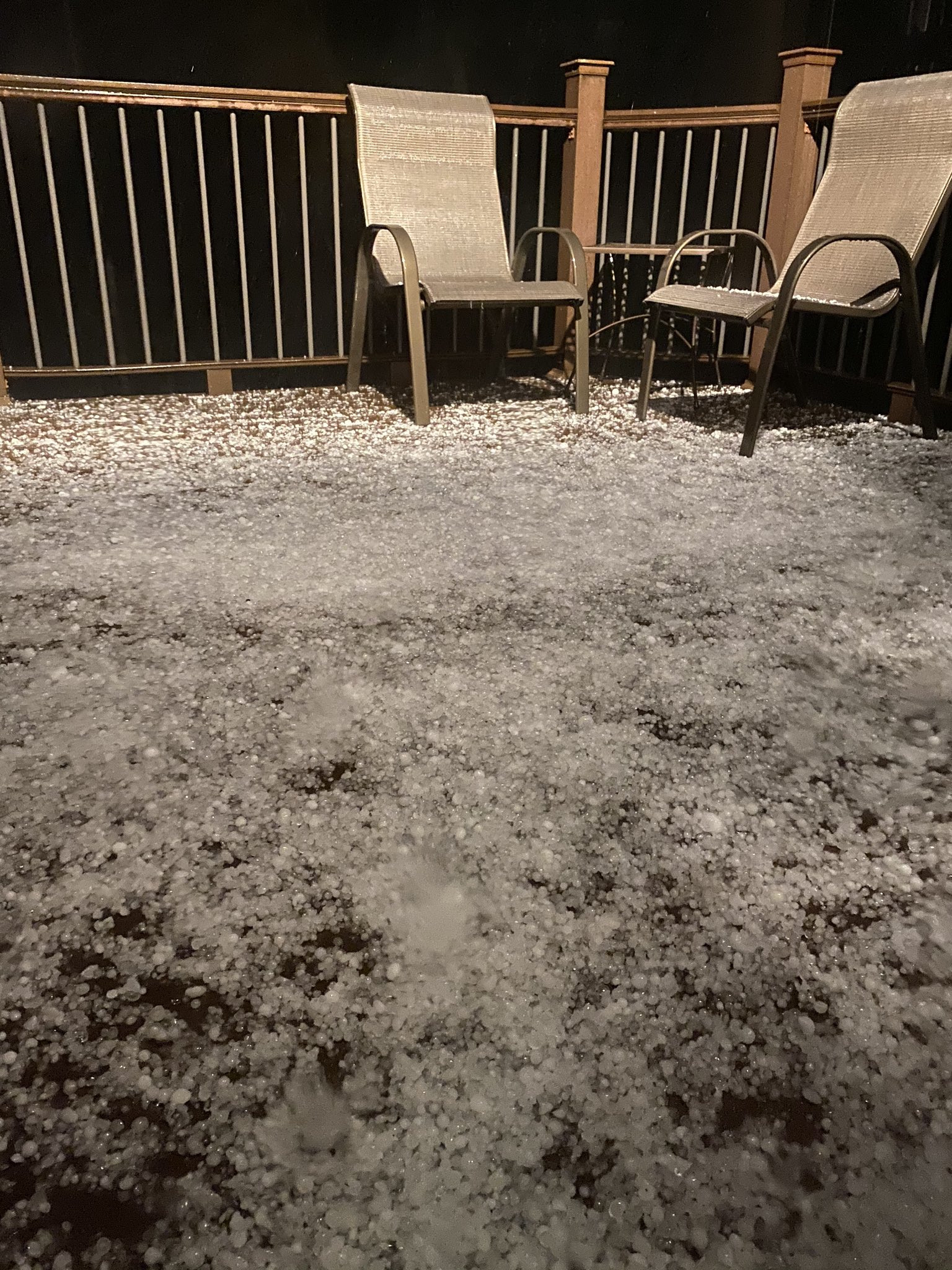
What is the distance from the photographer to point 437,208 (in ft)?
12.7

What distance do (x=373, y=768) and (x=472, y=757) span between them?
0.48 feet

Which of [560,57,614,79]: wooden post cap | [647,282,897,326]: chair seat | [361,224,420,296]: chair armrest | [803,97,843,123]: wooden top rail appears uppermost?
[560,57,614,79]: wooden post cap

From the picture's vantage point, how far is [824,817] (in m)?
1.22

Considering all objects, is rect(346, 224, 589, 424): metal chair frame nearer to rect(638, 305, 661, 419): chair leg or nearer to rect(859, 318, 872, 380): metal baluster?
rect(638, 305, 661, 419): chair leg

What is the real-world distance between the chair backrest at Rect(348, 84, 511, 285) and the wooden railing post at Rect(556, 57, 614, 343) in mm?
468

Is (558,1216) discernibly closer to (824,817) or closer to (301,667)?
(824,817)

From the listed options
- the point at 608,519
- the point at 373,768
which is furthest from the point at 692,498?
the point at 373,768

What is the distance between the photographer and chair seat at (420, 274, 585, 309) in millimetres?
3334

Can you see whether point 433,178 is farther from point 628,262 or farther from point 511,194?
point 628,262

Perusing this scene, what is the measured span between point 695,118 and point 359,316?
69.6 inches

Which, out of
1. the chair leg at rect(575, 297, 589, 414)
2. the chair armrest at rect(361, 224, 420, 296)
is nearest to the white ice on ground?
the chair armrest at rect(361, 224, 420, 296)

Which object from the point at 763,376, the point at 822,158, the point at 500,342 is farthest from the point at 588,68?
the point at 763,376

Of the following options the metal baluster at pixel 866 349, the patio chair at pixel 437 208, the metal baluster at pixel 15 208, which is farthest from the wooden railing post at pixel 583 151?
the metal baluster at pixel 15 208

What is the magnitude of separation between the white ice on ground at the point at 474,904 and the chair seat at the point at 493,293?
4.85ft
